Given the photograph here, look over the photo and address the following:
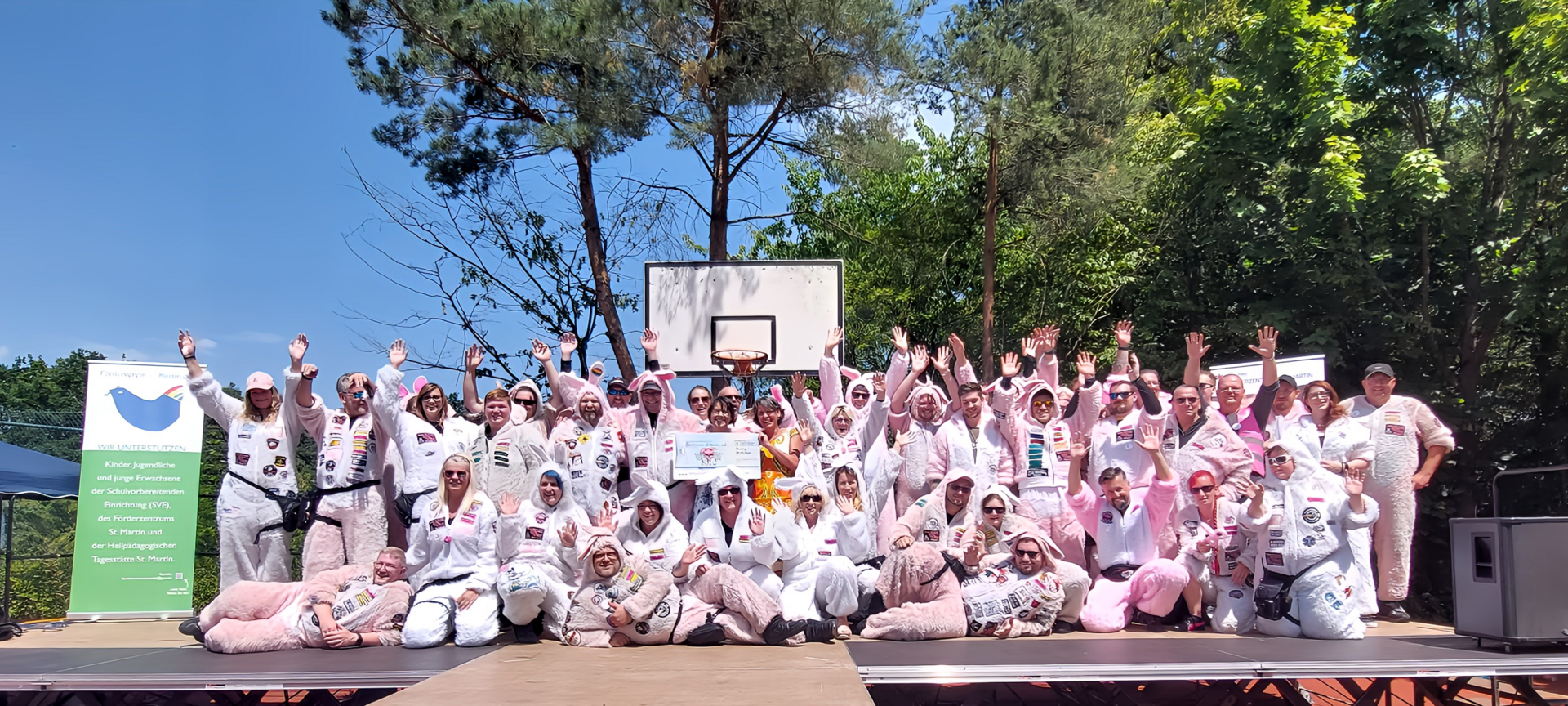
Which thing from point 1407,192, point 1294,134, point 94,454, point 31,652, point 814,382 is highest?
point 1294,134

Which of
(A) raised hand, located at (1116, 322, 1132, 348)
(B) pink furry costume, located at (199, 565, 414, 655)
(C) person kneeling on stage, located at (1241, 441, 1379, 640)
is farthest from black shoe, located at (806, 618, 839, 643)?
(A) raised hand, located at (1116, 322, 1132, 348)

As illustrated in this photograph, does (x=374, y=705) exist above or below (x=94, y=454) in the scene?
below

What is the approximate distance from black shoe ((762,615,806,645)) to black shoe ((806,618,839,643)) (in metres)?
0.07

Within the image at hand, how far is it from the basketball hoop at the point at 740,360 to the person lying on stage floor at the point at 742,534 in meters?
2.73

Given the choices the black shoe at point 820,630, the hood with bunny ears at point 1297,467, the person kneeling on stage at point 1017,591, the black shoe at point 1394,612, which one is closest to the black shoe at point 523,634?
the black shoe at point 820,630

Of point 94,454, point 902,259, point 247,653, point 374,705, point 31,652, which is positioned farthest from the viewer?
point 902,259

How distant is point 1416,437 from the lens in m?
6.14

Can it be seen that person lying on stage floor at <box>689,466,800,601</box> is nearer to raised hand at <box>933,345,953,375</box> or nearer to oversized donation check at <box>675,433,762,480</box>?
oversized donation check at <box>675,433,762,480</box>

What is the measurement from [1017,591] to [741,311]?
4195 mm

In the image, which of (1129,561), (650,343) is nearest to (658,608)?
(650,343)

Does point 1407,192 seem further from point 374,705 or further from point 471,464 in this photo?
point 374,705

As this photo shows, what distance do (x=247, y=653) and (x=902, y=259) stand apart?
38.4 ft

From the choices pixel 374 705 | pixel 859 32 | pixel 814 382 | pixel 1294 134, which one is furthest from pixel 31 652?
pixel 1294 134

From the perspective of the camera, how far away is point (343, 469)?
5.89 m
